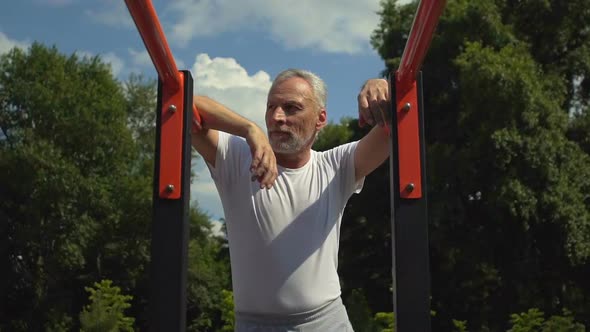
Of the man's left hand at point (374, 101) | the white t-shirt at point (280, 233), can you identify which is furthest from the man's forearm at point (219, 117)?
the man's left hand at point (374, 101)

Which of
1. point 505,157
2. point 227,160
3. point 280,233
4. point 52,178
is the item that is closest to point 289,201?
point 280,233

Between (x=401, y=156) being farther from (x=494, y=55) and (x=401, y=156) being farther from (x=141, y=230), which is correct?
(x=141, y=230)

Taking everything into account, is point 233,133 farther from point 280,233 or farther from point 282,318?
point 282,318

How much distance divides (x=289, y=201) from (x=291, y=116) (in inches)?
11.1

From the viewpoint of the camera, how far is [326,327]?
2572mm

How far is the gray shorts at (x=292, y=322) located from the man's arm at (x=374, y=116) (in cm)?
53

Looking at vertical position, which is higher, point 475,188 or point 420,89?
point 475,188

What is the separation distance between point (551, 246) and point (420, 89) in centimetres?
1565

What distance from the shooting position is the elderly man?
2.52 metres

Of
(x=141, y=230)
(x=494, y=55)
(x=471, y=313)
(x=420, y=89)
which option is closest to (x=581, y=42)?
(x=494, y=55)

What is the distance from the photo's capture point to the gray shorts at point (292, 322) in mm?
2520

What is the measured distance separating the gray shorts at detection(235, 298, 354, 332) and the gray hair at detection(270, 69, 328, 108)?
2.31ft

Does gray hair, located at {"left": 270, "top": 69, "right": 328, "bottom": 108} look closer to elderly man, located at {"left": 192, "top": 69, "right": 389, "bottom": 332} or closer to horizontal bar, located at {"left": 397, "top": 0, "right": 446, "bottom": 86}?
elderly man, located at {"left": 192, "top": 69, "right": 389, "bottom": 332}

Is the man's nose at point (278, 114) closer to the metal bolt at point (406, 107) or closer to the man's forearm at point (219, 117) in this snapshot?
the man's forearm at point (219, 117)
